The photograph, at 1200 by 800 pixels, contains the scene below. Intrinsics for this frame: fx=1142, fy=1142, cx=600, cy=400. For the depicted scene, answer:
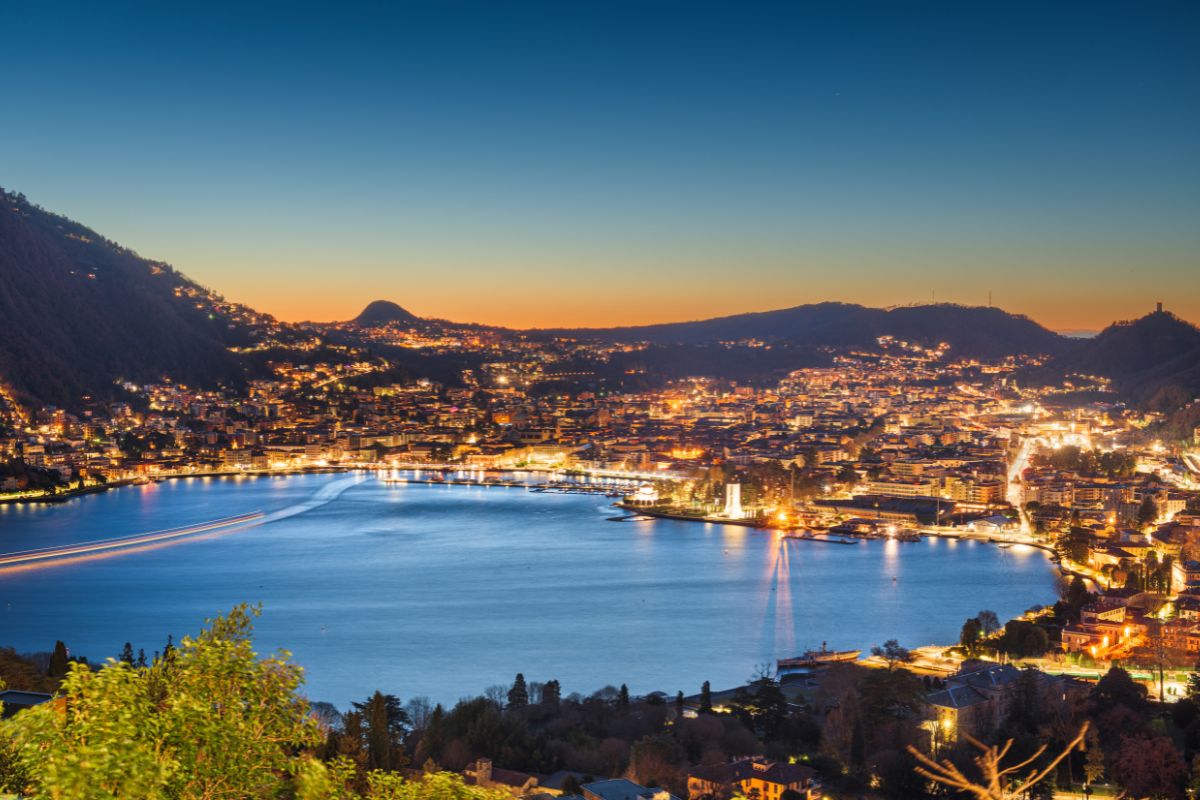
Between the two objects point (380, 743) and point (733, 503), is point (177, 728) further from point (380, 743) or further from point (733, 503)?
point (733, 503)

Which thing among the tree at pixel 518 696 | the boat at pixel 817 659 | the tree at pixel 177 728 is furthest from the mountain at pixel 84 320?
the tree at pixel 177 728

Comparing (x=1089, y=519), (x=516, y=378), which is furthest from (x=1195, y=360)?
(x=516, y=378)

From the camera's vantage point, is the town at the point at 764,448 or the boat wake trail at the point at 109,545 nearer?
the boat wake trail at the point at 109,545

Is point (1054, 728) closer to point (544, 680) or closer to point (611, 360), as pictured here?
point (544, 680)

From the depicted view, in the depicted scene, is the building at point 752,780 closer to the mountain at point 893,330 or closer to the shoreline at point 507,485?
the shoreline at point 507,485

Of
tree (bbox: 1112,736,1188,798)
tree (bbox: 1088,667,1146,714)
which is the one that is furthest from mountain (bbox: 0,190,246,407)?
tree (bbox: 1112,736,1188,798)

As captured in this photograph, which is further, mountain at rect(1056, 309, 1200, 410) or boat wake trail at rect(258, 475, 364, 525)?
mountain at rect(1056, 309, 1200, 410)

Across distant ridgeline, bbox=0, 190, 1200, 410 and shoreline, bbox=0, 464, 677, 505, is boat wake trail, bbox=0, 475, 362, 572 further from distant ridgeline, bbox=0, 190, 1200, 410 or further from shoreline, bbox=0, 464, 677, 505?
distant ridgeline, bbox=0, 190, 1200, 410
